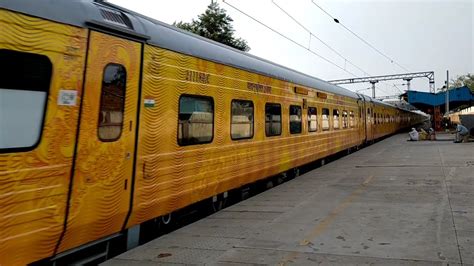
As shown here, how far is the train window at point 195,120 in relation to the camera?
6082mm

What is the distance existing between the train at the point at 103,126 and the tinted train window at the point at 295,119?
2.99 m

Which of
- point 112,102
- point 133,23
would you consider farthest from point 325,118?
point 112,102

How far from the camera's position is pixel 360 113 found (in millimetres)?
22156

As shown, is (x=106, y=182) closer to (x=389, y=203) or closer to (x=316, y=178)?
(x=389, y=203)

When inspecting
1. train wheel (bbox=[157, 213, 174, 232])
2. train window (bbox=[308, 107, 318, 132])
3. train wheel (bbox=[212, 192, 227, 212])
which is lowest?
train wheel (bbox=[157, 213, 174, 232])

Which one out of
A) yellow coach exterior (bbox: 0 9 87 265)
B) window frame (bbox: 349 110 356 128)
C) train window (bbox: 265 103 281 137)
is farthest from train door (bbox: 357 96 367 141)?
yellow coach exterior (bbox: 0 9 87 265)

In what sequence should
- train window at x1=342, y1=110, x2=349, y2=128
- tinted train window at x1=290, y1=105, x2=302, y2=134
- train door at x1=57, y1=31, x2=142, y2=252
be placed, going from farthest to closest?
1. train window at x1=342, y1=110, x2=349, y2=128
2. tinted train window at x1=290, y1=105, x2=302, y2=134
3. train door at x1=57, y1=31, x2=142, y2=252

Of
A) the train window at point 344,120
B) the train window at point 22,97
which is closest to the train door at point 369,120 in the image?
the train window at point 344,120

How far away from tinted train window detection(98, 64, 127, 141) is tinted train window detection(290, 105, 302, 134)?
6.77 meters

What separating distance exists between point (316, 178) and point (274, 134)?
2651mm

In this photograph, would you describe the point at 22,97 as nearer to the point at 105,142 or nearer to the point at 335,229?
the point at 105,142

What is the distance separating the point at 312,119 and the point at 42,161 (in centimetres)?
1012

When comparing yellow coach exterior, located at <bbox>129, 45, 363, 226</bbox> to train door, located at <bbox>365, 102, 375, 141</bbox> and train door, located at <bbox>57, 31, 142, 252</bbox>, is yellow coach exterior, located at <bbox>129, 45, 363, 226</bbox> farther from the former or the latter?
train door, located at <bbox>365, 102, 375, 141</bbox>

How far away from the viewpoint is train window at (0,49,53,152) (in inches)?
138
